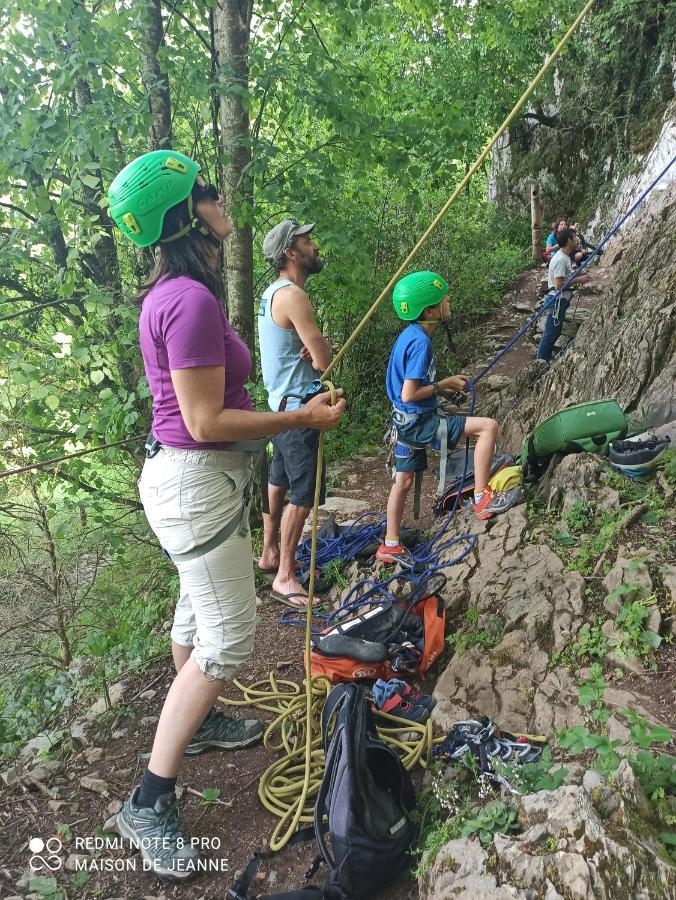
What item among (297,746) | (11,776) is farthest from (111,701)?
(297,746)

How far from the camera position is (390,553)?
4137 millimetres

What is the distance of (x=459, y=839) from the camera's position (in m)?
1.74

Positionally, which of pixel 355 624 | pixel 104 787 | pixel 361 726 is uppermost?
pixel 361 726

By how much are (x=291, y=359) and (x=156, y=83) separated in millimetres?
1820

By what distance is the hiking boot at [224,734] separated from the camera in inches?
106

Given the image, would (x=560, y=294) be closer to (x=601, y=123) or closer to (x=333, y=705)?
(x=333, y=705)

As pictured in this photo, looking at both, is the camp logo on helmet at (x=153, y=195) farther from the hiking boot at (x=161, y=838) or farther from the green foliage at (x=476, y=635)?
the green foliage at (x=476, y=635)

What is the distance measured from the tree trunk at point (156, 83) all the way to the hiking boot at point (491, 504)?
3066 mm

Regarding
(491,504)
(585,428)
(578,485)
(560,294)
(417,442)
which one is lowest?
(491,504)

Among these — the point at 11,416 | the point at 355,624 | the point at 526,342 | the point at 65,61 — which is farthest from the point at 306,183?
the point at 526,342

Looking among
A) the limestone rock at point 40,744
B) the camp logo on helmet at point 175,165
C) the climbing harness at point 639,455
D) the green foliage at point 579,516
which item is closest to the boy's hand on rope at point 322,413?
the camp logo on helmet at point 175,165

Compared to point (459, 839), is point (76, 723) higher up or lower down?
lower down

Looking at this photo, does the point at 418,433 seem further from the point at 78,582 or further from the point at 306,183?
the point at 78,582

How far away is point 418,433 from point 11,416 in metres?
2.70
